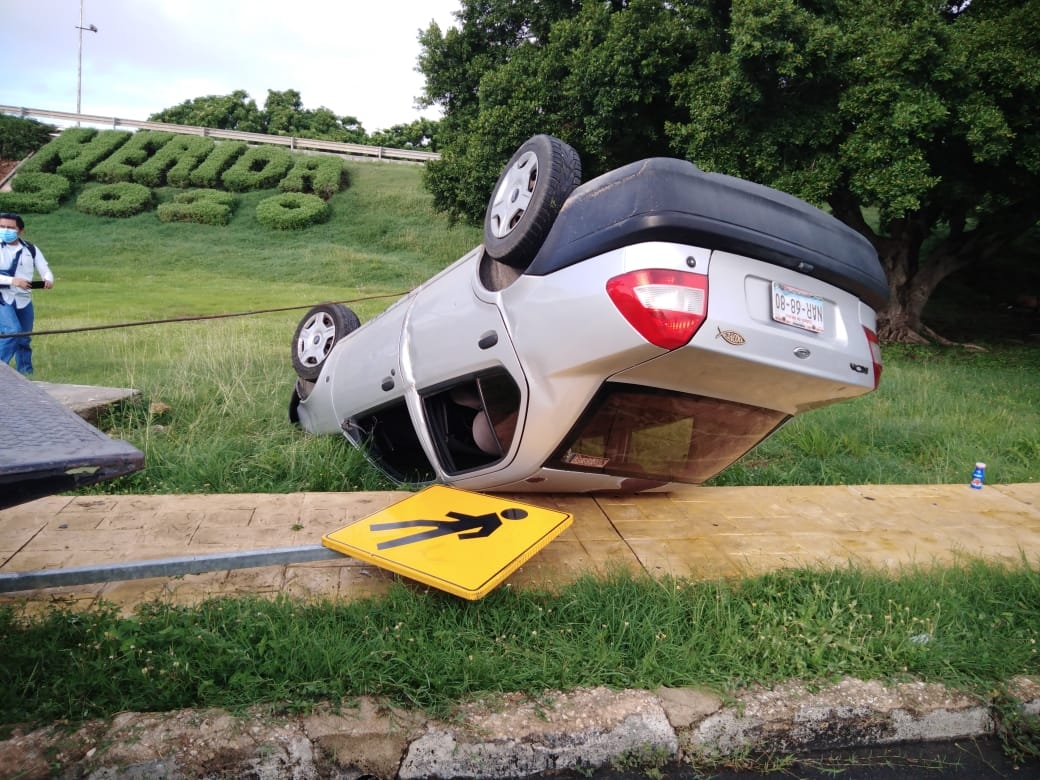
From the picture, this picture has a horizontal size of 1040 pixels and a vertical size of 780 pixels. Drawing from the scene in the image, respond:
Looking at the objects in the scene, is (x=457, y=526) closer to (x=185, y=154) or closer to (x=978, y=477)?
(x=978, y=477)

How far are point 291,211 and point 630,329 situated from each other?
2587 centimetres

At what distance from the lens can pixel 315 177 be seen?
94.8 feet

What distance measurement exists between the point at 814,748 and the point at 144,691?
2.20 metres

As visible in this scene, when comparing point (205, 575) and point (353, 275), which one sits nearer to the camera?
point (205, 575)

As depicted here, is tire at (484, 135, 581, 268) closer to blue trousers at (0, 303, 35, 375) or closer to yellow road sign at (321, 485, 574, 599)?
yellow road sign at (321, 485, 574, 599)

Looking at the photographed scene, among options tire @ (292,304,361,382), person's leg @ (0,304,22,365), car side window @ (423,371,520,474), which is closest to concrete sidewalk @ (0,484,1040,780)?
car side window @ (423,371,520,474)

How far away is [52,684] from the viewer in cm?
225

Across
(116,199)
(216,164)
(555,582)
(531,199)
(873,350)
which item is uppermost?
(216,164)

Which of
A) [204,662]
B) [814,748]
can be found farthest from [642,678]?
[204,662]

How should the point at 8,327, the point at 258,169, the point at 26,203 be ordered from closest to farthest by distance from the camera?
the point at 8,327, the point at 26,203, the point at 258,169

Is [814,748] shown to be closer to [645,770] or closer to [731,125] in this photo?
[645,770]

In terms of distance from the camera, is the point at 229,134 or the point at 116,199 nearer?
the point at 116,199

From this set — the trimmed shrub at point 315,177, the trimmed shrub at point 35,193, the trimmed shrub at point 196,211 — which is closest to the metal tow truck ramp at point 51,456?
the trimmed shrub at point 196,211

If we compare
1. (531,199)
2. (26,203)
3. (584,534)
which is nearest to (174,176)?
(26,203)
